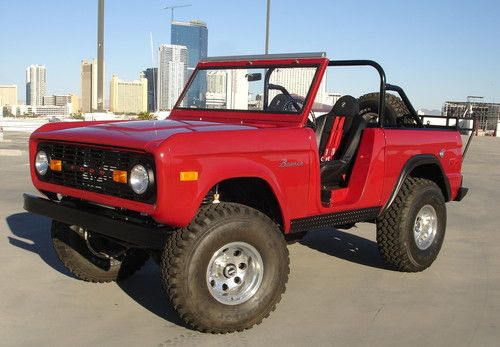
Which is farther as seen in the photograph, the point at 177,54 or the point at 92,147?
the point at 177,54

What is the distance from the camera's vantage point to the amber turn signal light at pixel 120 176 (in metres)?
3.71

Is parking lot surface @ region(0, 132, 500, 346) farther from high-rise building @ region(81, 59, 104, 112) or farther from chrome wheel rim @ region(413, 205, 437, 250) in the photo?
high-rise building @ region(81, 59, 104, 112)

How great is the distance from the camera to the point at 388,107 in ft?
19.6

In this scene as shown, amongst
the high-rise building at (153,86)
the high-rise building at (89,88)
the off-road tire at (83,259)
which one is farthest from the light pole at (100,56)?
the off-road tire at (83,259)

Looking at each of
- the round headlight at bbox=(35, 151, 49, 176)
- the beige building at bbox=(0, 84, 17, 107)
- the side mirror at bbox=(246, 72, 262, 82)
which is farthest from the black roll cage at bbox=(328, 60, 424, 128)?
the beige building at bbox=(0, 84, 17, 107)

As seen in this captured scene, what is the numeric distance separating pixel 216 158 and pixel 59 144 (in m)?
1.35

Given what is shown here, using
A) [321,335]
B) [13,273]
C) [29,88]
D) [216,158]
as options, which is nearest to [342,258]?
[321,335]

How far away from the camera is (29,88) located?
116 m

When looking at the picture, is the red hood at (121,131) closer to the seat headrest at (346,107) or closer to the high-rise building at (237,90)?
the high-rise building at (237,90)

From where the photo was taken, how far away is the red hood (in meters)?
3.70

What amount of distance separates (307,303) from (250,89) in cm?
201

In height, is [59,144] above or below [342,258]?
above

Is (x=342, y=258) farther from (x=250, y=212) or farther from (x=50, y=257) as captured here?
(x=50, y=257)

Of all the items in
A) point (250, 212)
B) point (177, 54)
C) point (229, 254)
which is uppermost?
point (177, 54)
